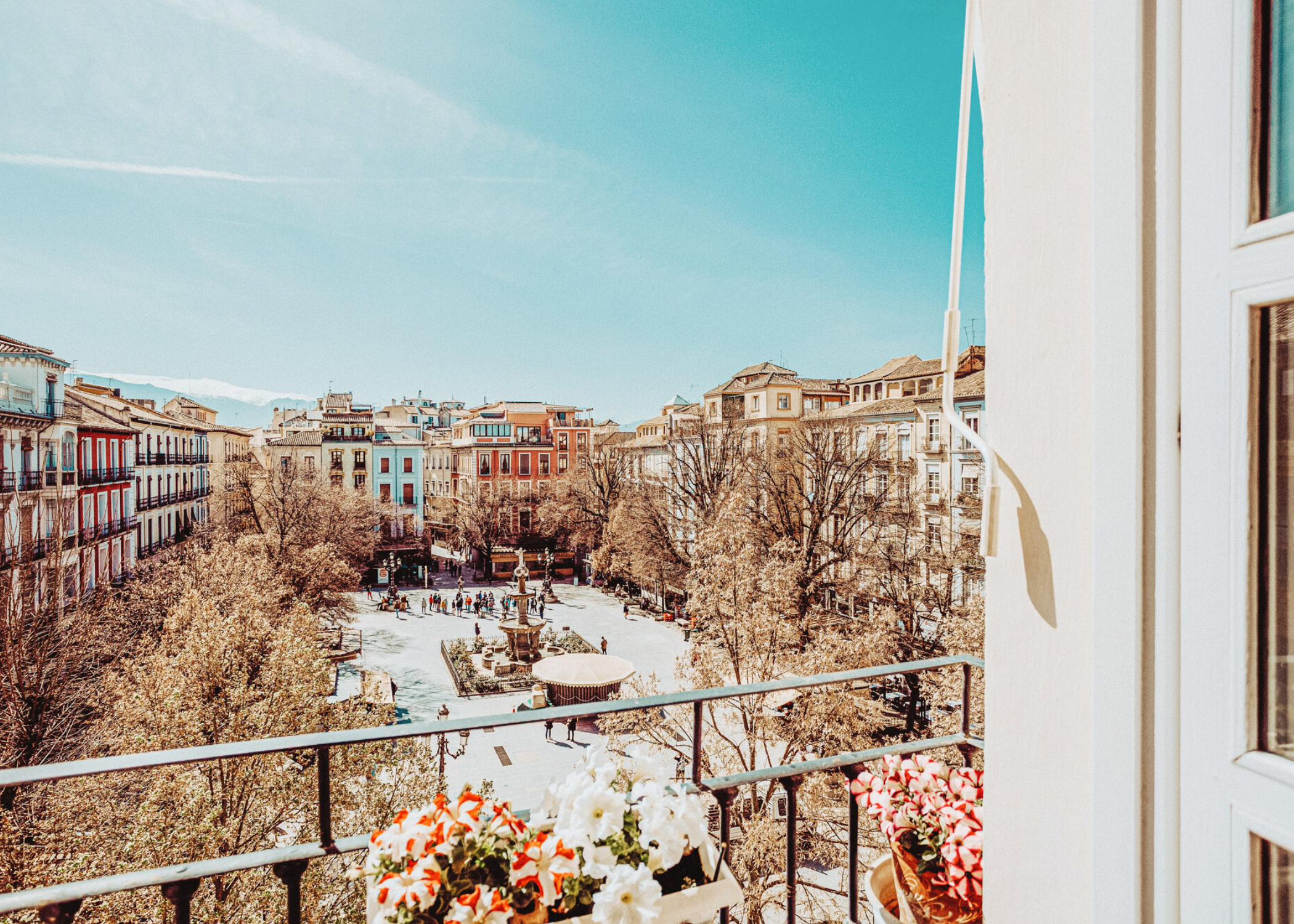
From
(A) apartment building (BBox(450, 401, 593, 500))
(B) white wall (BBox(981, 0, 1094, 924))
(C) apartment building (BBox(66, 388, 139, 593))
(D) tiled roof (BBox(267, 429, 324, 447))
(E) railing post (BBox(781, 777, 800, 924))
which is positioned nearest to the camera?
(B) white wall (BBox(981, 0, 1094, 924))

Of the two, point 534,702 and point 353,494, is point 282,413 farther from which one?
point 534,702

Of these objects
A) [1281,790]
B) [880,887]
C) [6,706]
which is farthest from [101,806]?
[1281,790]

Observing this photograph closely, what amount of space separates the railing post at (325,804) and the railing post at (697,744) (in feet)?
3.23

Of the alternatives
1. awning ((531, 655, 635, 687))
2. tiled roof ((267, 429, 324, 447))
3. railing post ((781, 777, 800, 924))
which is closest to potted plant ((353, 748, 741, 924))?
railing post ((781, 777, 800, 924))

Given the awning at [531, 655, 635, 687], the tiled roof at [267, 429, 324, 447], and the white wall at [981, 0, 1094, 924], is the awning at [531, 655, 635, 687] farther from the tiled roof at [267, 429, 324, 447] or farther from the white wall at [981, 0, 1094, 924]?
the tiled roof at [267, 429, 324, 447]

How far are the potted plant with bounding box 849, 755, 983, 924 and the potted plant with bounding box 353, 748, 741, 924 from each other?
0.56m

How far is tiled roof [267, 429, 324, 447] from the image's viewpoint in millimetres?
44938

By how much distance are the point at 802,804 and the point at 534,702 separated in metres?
9.05

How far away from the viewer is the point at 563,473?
154ft

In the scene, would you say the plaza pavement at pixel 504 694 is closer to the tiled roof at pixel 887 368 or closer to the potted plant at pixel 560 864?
the potted plant at pixel 560 864

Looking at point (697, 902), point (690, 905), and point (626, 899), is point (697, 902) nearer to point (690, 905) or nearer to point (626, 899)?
point (690, 905)

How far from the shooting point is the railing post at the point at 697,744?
1.97 metres

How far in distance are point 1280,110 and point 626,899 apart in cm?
159

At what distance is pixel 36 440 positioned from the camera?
1872cm
